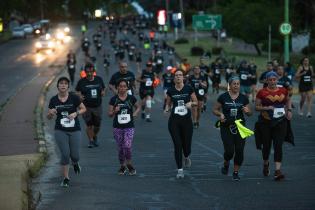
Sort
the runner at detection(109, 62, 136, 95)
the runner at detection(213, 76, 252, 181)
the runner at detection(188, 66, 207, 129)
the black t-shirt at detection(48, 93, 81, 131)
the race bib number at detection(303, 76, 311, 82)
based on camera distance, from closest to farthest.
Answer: the black t-shirt at detection(48, 93, 81, 131), the runner at detection(213, 76, 252, 181), the runner at detection(109, 62, 136, 95), the runner at detection(188, 66, 207, 129), the race bib number at detection(303, 76, 311, 82)

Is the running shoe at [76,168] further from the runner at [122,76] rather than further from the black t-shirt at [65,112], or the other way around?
the runner at [122,76]

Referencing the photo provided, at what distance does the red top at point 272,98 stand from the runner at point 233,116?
13.4 inches

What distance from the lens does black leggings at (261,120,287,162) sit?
13.1m

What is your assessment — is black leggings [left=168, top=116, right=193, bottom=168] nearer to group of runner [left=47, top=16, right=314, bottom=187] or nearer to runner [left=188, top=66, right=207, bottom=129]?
group of runner [left=47, top=16, right=314, bottom=187]

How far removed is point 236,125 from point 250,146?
17.1 feet

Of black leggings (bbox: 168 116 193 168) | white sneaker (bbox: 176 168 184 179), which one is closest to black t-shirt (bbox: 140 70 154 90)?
black leggings (bbox: 168 116 193 168)

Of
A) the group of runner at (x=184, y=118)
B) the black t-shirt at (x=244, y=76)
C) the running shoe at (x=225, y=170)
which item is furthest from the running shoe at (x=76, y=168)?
the black t-shirt at (x=244, y=76)

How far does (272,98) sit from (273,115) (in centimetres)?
26

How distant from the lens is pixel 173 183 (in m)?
13.0

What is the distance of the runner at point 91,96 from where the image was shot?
17.8m

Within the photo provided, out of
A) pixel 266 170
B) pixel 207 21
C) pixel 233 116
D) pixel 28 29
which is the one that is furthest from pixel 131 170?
pixel 28 29

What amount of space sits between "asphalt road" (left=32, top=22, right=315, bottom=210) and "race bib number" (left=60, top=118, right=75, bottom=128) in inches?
35.1

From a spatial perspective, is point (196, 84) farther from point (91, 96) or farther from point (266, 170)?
point (266, 170)

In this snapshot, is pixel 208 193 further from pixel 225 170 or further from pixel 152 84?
pixel 152 84
